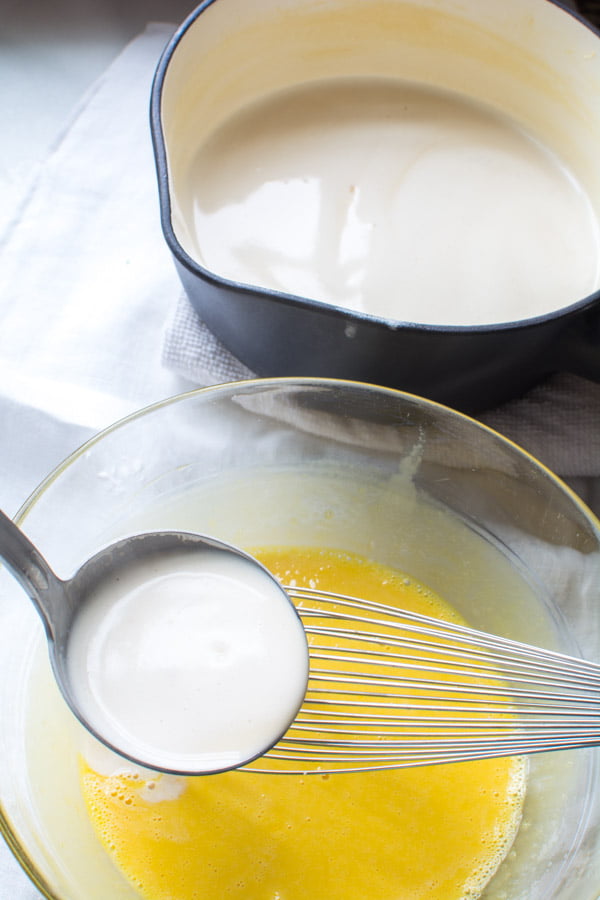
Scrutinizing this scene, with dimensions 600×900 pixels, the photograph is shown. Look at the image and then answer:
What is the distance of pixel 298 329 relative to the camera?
0.66 meters

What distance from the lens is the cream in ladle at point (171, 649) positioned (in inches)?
21.4

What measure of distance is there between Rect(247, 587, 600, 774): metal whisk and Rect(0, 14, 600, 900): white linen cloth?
0.21 meters

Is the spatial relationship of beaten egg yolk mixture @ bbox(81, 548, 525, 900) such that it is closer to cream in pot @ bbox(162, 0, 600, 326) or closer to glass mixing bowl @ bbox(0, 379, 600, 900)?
glass mixing bowl @ bbox(0, 379, 600, 900)

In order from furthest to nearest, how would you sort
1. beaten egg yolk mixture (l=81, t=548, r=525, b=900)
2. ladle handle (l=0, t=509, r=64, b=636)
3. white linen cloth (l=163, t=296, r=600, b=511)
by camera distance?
white linen cloth (l=163, t=296, r=600, b=511) < beaten egg yolk mixture (l=81, t=548, r=525, b=900) < ladle handle (l=0, t=509, r=64, b=636)

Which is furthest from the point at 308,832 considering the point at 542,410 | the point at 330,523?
the point at 542,410

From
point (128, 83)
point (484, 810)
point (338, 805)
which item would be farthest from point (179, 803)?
point (128, 83)

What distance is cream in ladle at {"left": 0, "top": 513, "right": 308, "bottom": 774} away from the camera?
543 millimetres

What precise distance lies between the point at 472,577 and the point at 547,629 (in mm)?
72

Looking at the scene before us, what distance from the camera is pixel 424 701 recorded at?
643 mm

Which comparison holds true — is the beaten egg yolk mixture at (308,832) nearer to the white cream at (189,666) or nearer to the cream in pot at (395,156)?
the white cream at (189,666)

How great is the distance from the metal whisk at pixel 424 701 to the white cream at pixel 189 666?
0.02 m

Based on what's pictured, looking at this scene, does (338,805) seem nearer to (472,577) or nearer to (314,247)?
(472,577)

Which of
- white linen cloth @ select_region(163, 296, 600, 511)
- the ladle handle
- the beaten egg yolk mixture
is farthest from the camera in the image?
white linen cloth @ select_region(163, 296, 600, 511)

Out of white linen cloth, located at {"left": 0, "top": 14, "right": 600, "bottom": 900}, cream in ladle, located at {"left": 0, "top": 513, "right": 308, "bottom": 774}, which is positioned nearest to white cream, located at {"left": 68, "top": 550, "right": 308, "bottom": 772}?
cream in ladle, located at {"left": 0, "top": 513, "right": 308, "bottom": 774}
